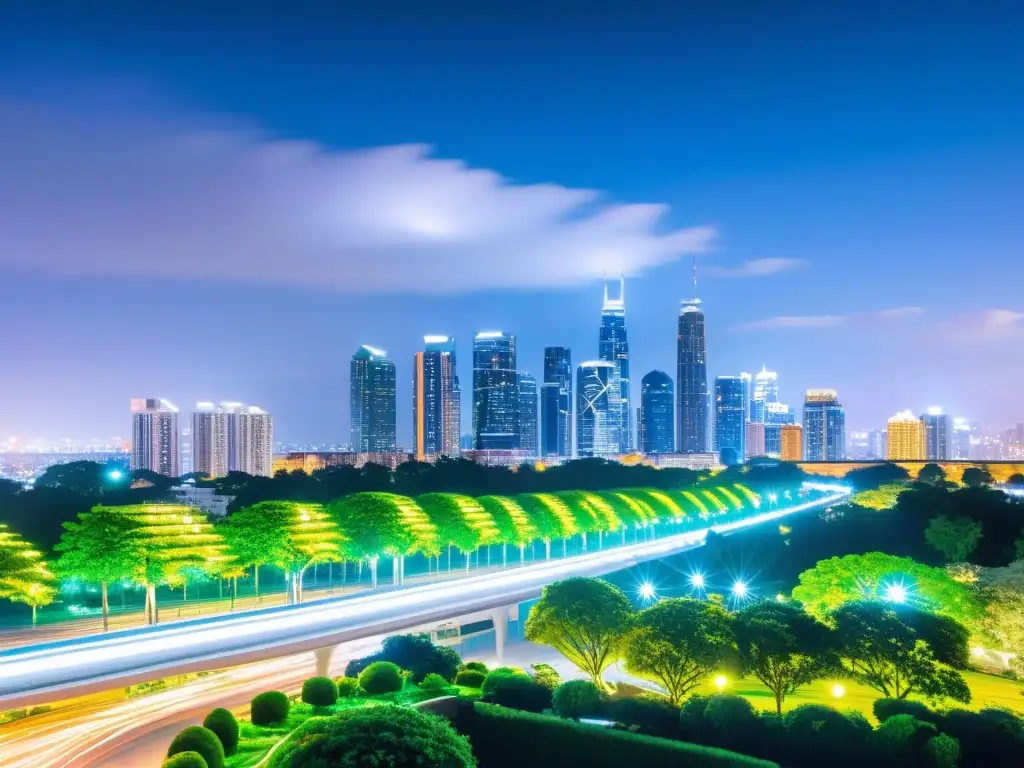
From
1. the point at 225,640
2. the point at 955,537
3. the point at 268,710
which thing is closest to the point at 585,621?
the point at 268,710

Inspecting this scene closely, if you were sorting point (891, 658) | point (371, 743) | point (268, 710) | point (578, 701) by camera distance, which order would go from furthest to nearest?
1. point (891, 658)
2. point (578, 701)
3. point (268, 710)
4. point (371, 743)

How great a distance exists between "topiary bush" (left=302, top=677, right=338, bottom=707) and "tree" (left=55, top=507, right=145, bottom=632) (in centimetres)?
2002

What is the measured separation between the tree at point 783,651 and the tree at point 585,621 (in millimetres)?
4710

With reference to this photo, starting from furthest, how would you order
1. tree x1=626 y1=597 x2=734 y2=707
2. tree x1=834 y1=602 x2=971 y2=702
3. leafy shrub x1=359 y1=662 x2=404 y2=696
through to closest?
tree x1=626 y1=597 x2=734 y2=707, leafy shrub x1=359 y1=662 x2=404 y2=696, tree x1=834 y1=602 x2=971 y2=702

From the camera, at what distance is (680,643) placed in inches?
1366

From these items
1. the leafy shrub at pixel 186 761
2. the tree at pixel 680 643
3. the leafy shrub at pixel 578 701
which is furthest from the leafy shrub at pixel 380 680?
the leafy shrub at pixel 186 761

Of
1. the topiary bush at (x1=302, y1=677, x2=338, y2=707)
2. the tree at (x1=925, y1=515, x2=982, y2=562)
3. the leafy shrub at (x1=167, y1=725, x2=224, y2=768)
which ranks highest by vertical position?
the leafy shrub at (x1=167, y1=725, x2=224, y2=768)

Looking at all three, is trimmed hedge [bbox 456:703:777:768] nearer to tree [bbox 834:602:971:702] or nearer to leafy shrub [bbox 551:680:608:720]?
leafy shrub [bbox 551:680:608:720]

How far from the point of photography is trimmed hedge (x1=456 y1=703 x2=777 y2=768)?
2730 centimetres

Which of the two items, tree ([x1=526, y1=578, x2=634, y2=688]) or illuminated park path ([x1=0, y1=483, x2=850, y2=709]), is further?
tree ([x1=526, y1=578, x2=634, y2=688])

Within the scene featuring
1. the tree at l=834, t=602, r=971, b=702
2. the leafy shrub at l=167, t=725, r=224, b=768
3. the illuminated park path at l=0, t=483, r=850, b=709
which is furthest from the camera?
the tree at l=834, t=602, r=971, b=702

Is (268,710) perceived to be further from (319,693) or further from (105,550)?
(105,550)

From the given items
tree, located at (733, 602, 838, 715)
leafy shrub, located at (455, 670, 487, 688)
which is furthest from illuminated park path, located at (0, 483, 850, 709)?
tree, located at (733, 602, 838, 715)

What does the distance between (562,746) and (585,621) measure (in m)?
9.19
